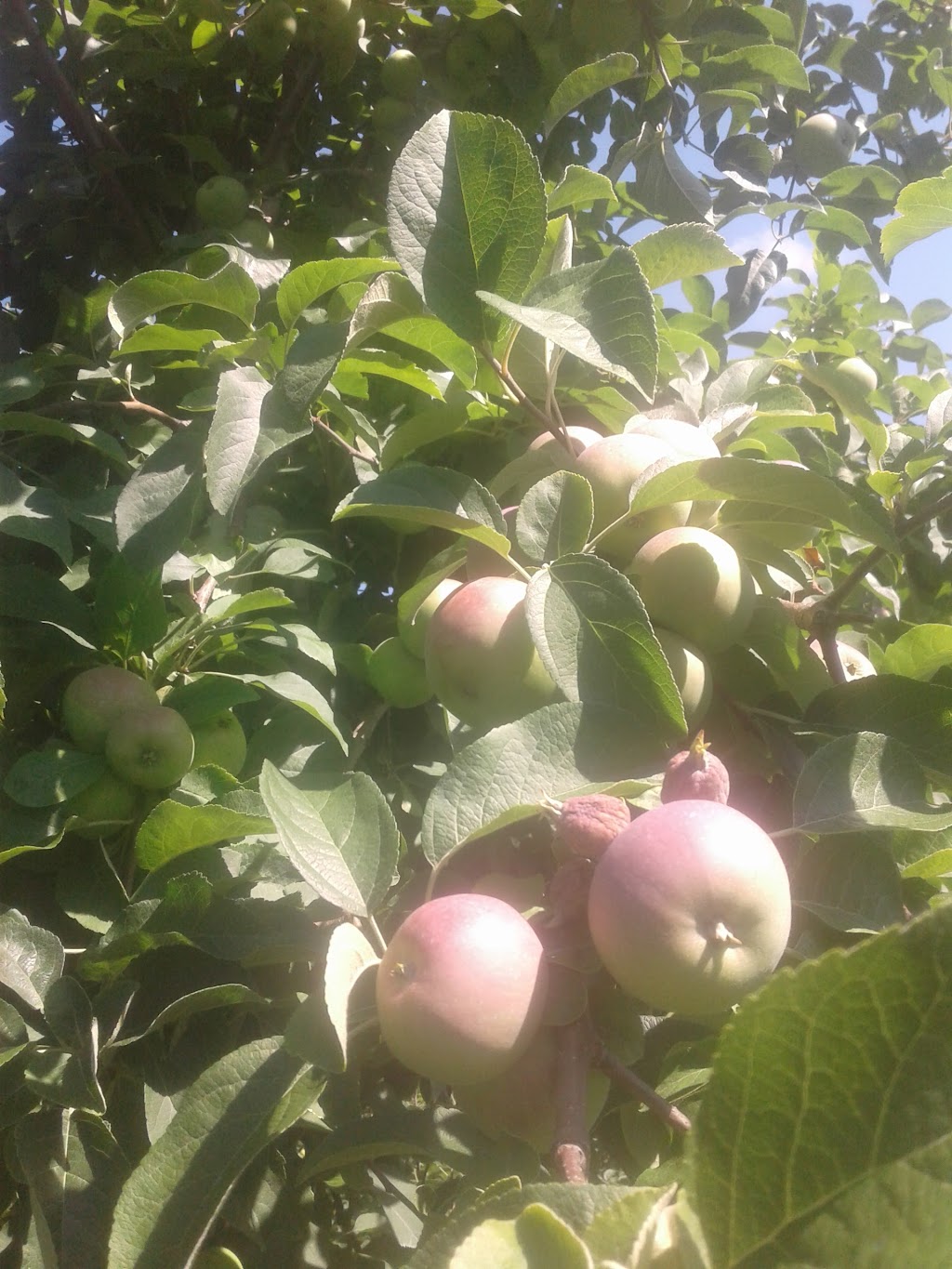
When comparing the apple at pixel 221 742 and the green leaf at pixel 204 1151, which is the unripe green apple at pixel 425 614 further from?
the green leaf at pixel 204 1151

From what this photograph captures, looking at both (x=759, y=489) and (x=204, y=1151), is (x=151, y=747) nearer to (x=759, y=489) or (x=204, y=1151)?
(x=204, y=1151)

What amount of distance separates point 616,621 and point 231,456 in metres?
0.41

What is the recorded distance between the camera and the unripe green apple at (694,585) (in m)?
0.82

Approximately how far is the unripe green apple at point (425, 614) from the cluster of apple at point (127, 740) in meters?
0.26

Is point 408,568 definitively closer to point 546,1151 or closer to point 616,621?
point 616,621

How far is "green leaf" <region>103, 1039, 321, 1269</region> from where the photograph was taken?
1.80 feet

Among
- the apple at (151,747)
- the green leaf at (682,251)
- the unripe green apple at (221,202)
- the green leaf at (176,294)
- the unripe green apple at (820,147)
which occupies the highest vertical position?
the unripe green apple at (221,202)

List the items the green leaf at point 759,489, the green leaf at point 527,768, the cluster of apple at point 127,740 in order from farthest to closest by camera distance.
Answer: the cluster of apple at point 127,740 → the green leaf at point 759,489 → the green leaf at point 527,768

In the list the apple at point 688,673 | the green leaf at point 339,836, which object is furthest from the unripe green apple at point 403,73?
the green leaf at point 339,836

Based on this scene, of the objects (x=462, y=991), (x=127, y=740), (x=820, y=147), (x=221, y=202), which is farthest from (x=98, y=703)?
(x=820, y=147)

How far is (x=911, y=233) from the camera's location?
1.06 metres

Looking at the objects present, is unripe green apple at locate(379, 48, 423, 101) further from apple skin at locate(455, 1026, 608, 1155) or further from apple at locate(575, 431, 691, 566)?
apple skin at locate(455, 1026, 608, 1155)

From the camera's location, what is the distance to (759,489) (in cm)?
79

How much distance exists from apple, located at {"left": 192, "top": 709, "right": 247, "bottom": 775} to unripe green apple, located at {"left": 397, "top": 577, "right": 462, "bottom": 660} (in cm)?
25
